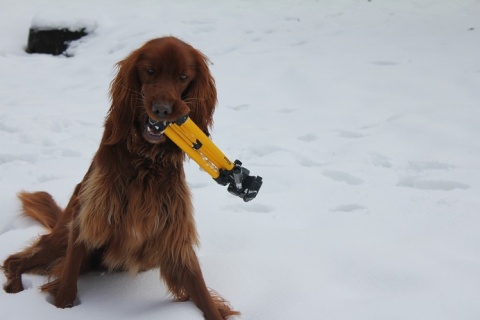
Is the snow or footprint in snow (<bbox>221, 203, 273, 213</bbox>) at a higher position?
the snow

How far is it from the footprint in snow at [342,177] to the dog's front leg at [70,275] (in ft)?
7.16

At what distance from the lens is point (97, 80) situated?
6625mm

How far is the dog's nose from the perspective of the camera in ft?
6.71

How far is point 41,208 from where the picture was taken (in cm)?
315

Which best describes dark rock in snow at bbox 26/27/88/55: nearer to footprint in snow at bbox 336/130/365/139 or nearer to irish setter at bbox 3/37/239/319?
footprint in snow at bbox 336/130/365/139

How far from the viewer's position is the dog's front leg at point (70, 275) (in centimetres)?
243

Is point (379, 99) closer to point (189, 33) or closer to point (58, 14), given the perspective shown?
point (189, 33)

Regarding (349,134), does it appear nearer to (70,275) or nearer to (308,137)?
(308,137)

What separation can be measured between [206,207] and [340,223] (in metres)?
0.88

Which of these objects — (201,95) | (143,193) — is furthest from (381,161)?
(143,193)

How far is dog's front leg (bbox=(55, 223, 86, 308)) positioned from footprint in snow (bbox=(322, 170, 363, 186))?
218cm

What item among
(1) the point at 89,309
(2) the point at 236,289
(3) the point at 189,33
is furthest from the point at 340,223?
(3) the point at 189,33

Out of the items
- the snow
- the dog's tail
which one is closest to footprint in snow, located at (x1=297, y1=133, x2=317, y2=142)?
the snow

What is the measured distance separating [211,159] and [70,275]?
2.75 ft
